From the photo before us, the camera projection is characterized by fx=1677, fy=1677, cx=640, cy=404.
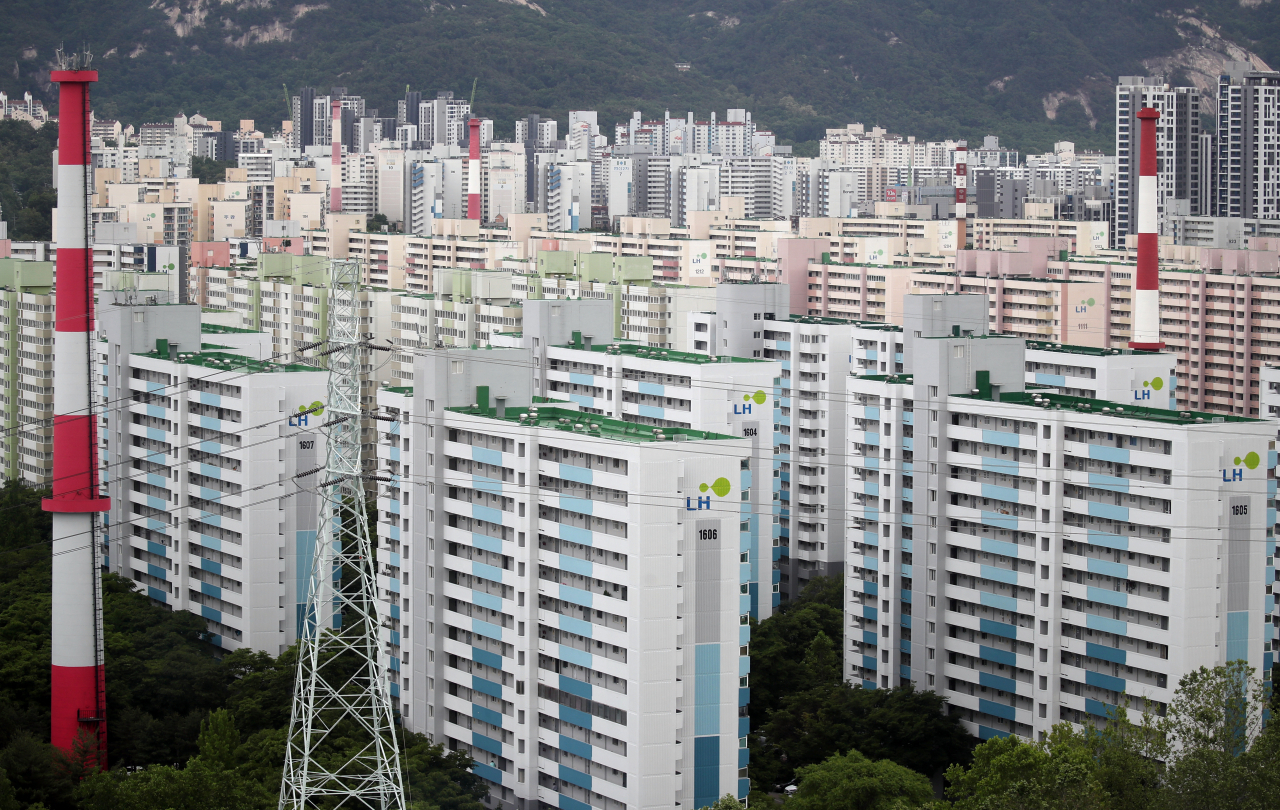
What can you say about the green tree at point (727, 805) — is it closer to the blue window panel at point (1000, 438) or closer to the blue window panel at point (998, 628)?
the blue window panel at point (998, 628)

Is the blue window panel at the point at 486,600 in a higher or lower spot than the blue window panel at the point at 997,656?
higher

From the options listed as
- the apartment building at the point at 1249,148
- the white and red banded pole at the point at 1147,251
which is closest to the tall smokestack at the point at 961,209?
the apartment building at the point at 1249,148

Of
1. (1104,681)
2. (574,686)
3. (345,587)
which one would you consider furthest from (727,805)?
(1104,681)

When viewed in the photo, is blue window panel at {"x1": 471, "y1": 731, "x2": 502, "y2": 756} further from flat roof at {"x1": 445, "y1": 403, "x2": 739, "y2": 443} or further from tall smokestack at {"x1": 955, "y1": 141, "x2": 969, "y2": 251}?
tall smokestack at {"x1": 955, "y1": 141, "x2": 969, "y2": 251}

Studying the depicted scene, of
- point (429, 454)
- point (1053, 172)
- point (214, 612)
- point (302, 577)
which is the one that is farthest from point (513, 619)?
point (1053, 172)

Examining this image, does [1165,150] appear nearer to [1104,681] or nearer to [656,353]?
[656,353]

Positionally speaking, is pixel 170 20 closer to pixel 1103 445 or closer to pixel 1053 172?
pixel 1053 172
